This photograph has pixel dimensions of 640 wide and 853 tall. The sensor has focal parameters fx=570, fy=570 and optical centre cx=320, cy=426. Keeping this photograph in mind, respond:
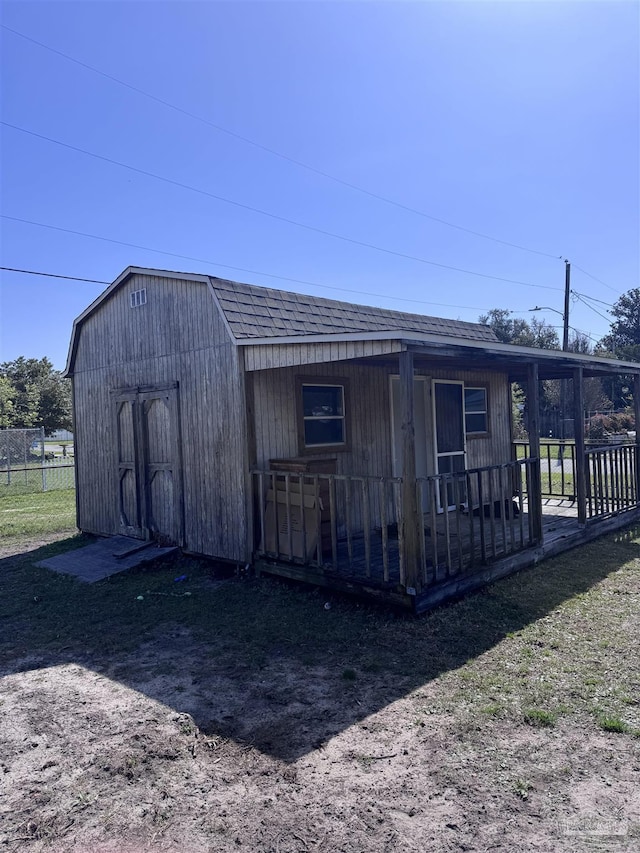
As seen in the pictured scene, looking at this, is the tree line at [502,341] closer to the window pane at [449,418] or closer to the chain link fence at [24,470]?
the chain link fence at [24,470]

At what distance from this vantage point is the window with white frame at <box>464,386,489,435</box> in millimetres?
9289

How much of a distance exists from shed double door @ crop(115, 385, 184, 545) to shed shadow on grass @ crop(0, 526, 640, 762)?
107 cm

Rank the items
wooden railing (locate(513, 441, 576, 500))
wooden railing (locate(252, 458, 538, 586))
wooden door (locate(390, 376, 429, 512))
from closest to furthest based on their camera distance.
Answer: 1. wooden railing (locate(252, 458, 538, 586))
2. wooden door (locate(390, 376, 429, 512))
3. wooden railing (locate(513, 441, 576, 500))

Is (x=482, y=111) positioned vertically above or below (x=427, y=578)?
above

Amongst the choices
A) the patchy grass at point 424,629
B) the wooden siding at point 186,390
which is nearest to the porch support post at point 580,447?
the patchy grass at point 424,629

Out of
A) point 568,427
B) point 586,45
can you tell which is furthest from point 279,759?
point 568,427

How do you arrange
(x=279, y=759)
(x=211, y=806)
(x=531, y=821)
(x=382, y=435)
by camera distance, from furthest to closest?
(x=382, y=435) → (x=279, y=759) → (x=211, y=806) → (x=531, y=821)

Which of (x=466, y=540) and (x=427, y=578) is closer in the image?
(x=427, y=578)

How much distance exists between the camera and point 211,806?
8.74 ft

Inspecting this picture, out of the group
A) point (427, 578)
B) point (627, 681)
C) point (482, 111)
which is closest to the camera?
point (627, 681)

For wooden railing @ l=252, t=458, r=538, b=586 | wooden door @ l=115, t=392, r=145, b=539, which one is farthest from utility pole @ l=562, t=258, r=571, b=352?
wooden door @ l=115, t=392, r=145, b=539

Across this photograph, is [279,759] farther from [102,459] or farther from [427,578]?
[102,459]

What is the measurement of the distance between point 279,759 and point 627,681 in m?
2.35

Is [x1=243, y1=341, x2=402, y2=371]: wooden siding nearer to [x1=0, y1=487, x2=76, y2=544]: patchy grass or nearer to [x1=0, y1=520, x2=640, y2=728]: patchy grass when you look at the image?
[x1=0, y1=520, x2=640, y2=728]: patchy grass
